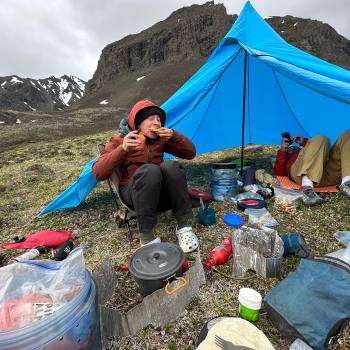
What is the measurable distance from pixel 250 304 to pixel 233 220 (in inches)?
66.7

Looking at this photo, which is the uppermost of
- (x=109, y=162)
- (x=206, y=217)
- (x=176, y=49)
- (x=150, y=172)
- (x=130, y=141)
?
(x=176, y=49)

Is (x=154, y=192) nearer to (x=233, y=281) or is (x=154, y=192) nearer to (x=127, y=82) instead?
(x=233, y=281)

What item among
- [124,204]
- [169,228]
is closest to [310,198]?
[169,228]

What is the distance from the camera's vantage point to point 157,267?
2.27m

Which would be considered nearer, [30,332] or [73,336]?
[30,332]

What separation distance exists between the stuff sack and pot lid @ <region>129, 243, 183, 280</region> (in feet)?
2.55

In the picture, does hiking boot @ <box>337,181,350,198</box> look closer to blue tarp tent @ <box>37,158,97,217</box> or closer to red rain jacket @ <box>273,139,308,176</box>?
red rain jacket @ <box>273,139,308,176</box>

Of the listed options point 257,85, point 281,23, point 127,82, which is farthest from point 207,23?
point 257,85

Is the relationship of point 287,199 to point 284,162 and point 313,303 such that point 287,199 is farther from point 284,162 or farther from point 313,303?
point 313,303

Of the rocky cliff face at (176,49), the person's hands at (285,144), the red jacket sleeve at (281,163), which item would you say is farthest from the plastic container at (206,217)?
the rocky cliff face at (176,49)

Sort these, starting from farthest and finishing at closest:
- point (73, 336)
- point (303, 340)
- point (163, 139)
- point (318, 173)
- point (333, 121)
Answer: point (333, 121)
point (318, 173)
point (163, 139)
point (303, 340)
point (73, 336)

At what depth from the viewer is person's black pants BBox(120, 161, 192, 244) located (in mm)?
2951

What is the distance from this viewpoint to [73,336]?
1.62m

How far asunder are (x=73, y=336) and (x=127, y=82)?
9274cm
